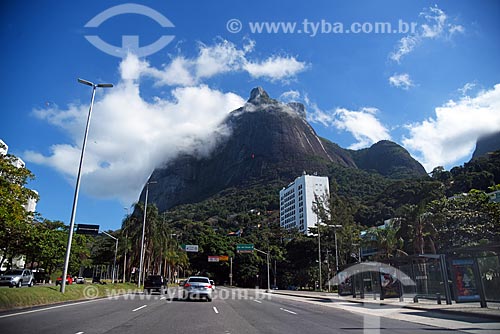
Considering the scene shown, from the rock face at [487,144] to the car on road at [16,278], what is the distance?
165 m

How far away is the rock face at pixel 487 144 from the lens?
154 metres

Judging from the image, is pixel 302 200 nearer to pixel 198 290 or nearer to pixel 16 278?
pixel 16 278

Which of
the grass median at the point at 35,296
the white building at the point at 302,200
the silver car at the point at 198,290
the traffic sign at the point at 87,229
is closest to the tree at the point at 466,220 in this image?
the silver car at the point at 198,290

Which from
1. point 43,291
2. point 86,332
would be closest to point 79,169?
point 43,291

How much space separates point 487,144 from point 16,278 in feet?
585

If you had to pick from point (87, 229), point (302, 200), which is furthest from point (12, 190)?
point (302, 200)

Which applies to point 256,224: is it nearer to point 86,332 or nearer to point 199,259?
point 199,259

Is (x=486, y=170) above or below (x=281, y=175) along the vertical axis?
below

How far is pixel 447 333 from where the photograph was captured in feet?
34.5

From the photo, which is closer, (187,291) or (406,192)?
(187,291)

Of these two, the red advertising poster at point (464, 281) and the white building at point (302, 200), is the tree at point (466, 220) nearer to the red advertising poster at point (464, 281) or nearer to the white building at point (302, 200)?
the red advertising poster at point (464, 281)

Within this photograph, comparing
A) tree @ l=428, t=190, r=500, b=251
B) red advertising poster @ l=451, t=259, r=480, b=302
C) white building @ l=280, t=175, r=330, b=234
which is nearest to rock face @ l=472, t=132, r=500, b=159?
white building @ l=280, t=175, r=330, b=234

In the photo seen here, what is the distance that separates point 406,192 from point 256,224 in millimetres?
57616

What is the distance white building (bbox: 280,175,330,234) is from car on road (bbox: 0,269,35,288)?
96.0 metres
